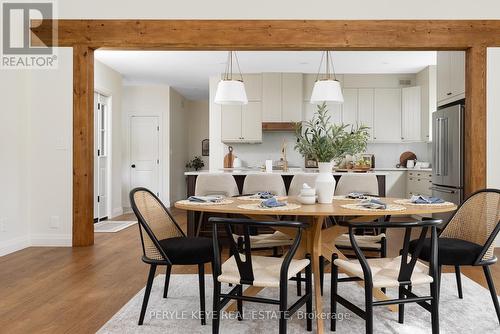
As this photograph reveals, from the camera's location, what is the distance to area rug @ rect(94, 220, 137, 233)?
593cm

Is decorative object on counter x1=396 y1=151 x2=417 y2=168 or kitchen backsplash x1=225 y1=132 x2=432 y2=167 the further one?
kitchen backsplash x1=225 y1=132 x2=432 y2=167

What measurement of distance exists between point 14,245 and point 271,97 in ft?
16.3

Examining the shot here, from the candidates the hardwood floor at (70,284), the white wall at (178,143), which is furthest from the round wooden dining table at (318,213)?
the white wall at (178,143)

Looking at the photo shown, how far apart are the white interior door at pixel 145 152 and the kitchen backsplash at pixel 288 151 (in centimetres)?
190

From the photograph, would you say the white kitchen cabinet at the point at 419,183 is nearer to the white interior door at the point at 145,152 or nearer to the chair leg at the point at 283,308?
the chair leg at the point at 283,308

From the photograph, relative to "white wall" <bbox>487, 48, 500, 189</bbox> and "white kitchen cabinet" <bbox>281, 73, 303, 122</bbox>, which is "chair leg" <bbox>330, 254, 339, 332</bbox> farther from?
"white kitchen cabinet" <bbox>281, 73, 303, 122</bbox>

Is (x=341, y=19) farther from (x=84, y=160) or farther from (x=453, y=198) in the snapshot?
(x=84, y=160)

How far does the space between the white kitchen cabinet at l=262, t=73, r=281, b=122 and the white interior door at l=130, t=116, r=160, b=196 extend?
247 cm

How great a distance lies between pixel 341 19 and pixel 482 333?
3478 millimetres

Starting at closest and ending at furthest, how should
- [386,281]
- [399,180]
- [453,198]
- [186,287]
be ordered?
[386,281], [186,287], [453,198], [399,180]

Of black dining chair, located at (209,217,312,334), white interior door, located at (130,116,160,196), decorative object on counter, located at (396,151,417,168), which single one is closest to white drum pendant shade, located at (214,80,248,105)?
black dining chair, located at (209,217,312,334)

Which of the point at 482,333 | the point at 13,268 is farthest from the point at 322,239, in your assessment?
the point at 13,268

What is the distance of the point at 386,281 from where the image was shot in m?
2.03

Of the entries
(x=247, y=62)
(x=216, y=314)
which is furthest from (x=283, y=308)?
(x=247, y=62)
